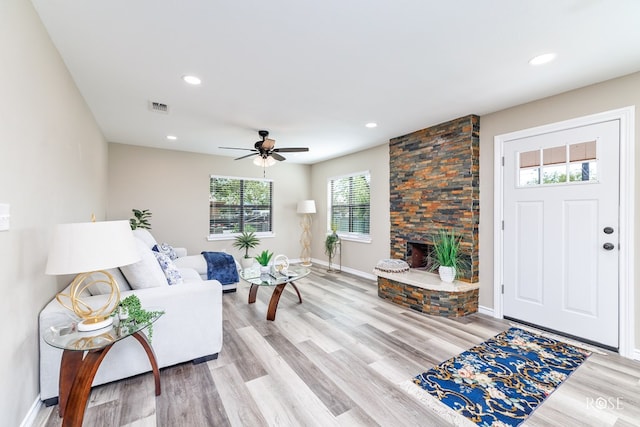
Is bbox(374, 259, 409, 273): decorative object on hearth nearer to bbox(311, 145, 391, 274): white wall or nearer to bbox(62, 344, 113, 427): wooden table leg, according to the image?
bbox(311, 145, 391, 274): white wall

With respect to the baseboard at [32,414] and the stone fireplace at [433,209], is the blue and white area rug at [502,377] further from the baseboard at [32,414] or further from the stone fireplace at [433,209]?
the baseboard at [32,414]

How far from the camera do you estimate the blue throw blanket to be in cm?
434

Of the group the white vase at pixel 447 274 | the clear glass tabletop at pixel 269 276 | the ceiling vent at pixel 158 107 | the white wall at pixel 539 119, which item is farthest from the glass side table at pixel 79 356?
the white wall at pixel 539 119

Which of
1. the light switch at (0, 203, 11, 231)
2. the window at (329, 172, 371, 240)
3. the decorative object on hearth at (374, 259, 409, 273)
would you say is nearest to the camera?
the light switch at (0, 203, 11, 231)

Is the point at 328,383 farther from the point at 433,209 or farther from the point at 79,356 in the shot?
the point at 433,209

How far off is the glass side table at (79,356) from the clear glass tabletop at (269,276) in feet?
5.06

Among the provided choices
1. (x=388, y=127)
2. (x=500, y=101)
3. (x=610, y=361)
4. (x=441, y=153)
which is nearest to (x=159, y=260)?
(x=388, y=127)

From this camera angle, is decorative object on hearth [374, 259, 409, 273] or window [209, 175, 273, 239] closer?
decorative object on hearth [374, 259, 409, 273]

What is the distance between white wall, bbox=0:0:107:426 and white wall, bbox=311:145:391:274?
423 centimetres

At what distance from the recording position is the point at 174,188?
548 centimetres

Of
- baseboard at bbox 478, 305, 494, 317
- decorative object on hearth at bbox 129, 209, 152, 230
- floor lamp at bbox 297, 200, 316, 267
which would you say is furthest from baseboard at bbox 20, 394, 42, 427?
floor lamp at bbox 297, 200, 316, 267

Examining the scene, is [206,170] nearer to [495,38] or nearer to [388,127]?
[388,127]

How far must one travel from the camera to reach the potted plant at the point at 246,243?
5565 millimetres

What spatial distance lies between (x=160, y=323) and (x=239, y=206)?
4258 millimetres
